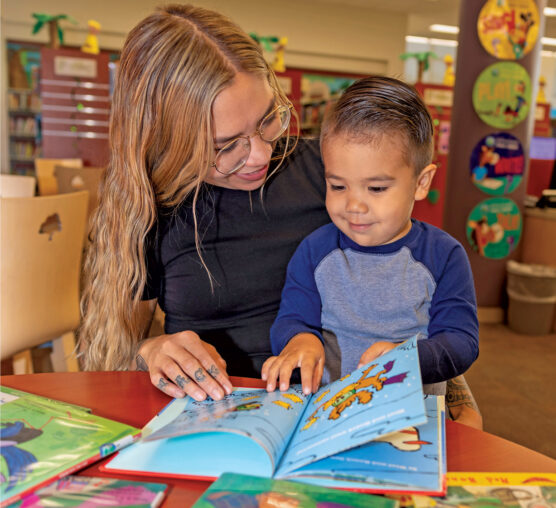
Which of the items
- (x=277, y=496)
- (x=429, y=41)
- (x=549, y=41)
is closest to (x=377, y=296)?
(x=277, y=496)

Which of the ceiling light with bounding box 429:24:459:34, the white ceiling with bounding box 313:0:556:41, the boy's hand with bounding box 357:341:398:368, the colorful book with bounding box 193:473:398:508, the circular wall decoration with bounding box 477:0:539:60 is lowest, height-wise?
the colorful book with bounding box 193:473:398:508

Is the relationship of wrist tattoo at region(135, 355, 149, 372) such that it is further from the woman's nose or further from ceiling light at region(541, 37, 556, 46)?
ceiling light at region(541, 37, 556, 46)

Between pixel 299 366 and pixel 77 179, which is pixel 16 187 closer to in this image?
pixel 77 179

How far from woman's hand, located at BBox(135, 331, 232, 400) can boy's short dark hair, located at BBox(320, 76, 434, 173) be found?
44 centimetres

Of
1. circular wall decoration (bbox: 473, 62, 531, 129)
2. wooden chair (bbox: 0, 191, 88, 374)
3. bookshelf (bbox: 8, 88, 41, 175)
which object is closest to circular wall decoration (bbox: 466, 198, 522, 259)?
circular wall decoration (bbox: 473, 62, 531, 129)

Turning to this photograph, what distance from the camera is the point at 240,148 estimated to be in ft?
3.41

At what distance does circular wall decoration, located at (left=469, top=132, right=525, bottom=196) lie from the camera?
3.54 metres

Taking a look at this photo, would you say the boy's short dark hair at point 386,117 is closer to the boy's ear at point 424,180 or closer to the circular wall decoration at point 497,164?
the boy's ear at point 424,180

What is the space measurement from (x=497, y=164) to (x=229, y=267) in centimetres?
295

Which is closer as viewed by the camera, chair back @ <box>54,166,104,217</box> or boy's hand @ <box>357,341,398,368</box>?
boy's hand @ <box>357,341,398,368</box>

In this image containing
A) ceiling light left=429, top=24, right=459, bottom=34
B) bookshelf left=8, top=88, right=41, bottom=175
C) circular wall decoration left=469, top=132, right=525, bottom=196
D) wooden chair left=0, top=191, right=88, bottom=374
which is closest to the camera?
wooden chair left=0, top=191, right=88, bottom=374

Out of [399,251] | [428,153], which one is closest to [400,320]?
[399,251]

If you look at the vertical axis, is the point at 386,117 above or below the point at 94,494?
above

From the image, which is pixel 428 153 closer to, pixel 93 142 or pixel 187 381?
pixel 187 381
